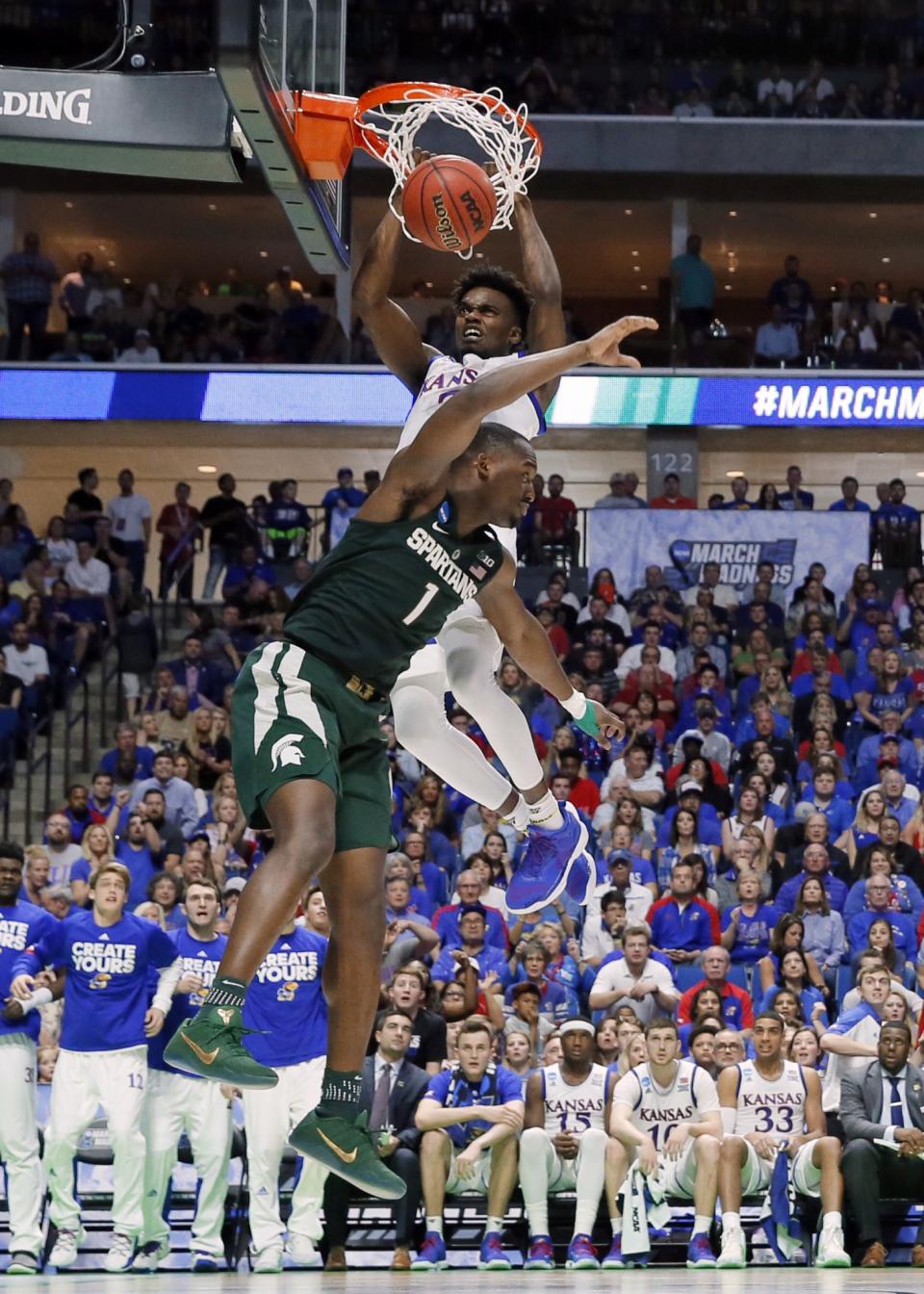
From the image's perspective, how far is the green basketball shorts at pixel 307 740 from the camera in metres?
5.66

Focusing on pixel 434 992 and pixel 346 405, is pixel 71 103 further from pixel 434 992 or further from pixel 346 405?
pixel 346 405


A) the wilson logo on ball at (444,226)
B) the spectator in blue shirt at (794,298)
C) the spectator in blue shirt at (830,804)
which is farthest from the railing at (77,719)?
the wilson logo on ball at (444,226)

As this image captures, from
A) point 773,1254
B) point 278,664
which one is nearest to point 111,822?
point 773,1254

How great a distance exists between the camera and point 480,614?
719 centimetres

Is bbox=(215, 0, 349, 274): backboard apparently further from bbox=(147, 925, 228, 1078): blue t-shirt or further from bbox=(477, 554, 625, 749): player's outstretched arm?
bbox=(147, 925, 228, 1078): blue t-shirt

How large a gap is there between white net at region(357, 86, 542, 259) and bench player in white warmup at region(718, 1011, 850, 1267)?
6205 millimetres

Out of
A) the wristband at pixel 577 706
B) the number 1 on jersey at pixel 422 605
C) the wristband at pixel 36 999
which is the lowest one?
the wristband at pixel 36 999

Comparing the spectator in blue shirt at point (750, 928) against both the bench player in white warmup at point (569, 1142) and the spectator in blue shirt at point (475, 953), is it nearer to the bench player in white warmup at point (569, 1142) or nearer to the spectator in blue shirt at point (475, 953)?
the spectator in blue shirt at point (475, 953)

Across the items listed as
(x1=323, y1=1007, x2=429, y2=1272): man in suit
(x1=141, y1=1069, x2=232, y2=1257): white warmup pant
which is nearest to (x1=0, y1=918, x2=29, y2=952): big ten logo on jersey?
(x1=141, y1=1069, x2=232, y2=1257): white warmup pant

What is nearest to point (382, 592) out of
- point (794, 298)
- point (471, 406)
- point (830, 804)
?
point (471, 406)

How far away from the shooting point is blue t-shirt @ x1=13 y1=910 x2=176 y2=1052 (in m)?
11.7

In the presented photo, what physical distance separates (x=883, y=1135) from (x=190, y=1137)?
415 centimetres

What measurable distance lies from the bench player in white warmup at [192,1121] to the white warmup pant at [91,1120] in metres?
0.16

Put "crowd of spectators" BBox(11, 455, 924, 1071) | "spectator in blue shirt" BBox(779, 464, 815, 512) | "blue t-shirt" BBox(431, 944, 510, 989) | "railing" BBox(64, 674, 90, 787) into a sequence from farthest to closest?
"spectator in blue shirt" BBox(779, 464, 815, 512) < "railing" BBox(64, 674, 90, 787) < "crowd of spectators" BBox(11, 455, 924, 1071) < "blue t-shirt" BBox(431, 944, 510, 989)
